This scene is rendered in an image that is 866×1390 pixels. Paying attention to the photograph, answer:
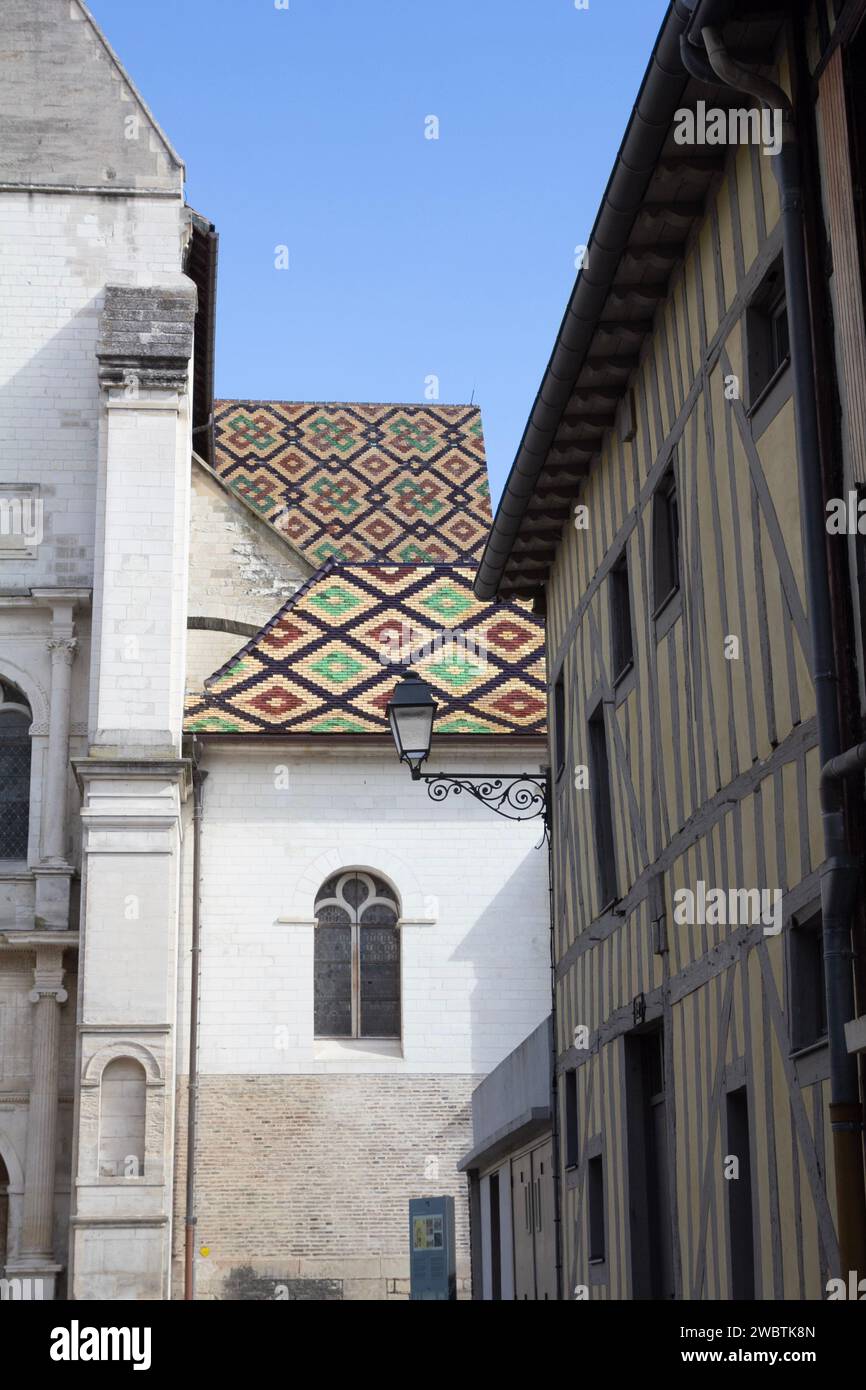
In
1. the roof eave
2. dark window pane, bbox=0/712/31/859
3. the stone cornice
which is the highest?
the stone cornice

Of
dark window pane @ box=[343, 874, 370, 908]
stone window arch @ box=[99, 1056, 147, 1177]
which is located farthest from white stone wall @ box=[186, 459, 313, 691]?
stone window arch @ box=[99, 1056, 147, 1177]

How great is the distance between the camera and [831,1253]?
678 cm

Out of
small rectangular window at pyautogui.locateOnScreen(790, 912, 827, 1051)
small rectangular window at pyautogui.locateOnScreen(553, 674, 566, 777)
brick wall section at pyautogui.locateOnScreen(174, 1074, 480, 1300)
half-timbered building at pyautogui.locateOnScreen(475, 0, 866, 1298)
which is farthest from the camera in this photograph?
brick wall section at pyautogui.locateOnScreen(174, 1074, 480, 1300)

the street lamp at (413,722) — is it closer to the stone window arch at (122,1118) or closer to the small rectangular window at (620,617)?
the small rectangular window at (620,617)

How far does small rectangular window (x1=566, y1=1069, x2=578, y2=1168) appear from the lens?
12206 millimetres

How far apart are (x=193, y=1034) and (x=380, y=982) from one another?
2158 mm

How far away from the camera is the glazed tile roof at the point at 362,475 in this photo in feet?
93.5

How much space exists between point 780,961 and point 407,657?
51.6 feet

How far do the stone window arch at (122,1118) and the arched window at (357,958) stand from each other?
88.7 inches

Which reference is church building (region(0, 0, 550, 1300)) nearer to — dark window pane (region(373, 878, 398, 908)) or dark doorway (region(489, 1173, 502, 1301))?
dark window pane (region(373, 878, 398, 908))

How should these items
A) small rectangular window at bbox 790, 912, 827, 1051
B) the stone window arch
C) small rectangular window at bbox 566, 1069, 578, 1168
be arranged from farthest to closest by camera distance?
the stone window arch < small rectangular window at bbox 566, 1069, 578, 1168 < small rectangular window at bbox 790, 912, 827, 1051

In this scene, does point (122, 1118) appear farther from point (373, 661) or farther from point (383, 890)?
point (373, 661)

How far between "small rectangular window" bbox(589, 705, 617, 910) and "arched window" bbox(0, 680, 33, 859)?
11364 millimetres

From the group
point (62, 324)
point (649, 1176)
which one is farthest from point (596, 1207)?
point (62, 324)
